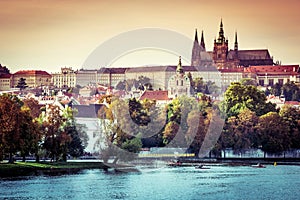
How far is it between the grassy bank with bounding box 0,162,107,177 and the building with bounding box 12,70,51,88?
418 ft

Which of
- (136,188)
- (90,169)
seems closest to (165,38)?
(90,169)

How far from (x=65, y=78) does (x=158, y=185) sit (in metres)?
142

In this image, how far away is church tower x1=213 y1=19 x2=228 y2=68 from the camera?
185 m

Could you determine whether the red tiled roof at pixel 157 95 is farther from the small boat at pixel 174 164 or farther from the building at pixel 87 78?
the small boat at pixel 174 164

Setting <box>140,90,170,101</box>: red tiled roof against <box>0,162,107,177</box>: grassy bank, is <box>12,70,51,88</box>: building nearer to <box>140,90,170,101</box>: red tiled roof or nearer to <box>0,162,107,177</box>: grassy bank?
<box>140,90,170,101</box>: red tiled roof

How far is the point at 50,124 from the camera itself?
60750mm

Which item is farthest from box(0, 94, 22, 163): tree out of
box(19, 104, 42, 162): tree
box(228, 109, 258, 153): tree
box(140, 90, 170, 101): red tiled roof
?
box(140, 90, 170, 101): red tiled roof

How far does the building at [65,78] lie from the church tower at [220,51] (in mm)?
30433

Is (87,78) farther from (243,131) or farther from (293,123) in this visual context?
(243,131)

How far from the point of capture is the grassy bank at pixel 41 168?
52.7 metres

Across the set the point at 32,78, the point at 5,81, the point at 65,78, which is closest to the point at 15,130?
the point at 5,81

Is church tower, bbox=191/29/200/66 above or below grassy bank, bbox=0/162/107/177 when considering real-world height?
above

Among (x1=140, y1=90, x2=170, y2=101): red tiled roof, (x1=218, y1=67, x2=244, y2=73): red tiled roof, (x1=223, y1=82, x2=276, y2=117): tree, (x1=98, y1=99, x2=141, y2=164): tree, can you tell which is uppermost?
(x1=218, y1=67, x2=244, y2=73): red tiled roof

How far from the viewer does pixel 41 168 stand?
5584cm
